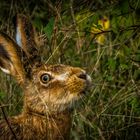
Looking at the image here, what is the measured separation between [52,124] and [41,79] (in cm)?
39

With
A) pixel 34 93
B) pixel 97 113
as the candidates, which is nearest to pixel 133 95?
pixel 97 113

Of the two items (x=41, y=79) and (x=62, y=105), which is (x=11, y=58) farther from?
(x=62, y=105)

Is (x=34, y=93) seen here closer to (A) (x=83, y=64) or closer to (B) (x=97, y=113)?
(B) (x=97, y=113)

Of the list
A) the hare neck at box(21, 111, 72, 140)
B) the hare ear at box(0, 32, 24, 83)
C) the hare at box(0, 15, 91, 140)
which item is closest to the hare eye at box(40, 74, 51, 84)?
the hare at box(0, 15, 91, 140)

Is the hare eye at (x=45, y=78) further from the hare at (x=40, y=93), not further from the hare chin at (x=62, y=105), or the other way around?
the hare chin at (x=62, y=105)

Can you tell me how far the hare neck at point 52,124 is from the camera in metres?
6.75

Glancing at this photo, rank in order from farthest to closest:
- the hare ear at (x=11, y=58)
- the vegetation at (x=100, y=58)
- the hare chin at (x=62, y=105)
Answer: the vegetation at (x=100, y=58)
the hare ear at (x=11, y=58)
the hare chin at (x=62, y=105)

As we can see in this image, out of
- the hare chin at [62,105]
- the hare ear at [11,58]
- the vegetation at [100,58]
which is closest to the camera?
the hare chin at [62,105]

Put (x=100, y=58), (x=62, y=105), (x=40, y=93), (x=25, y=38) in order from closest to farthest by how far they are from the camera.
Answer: (x=62, y=105)
(x=40, y=93)
(x=25, y=38)
(x=100, y=58)

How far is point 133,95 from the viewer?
7.18 m

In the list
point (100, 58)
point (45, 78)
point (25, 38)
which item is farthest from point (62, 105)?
point (100, 58)

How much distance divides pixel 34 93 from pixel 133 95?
0.79 m

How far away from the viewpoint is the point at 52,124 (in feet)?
22.2

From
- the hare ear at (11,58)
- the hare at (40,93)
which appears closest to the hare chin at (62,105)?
the hare at (40,93)
